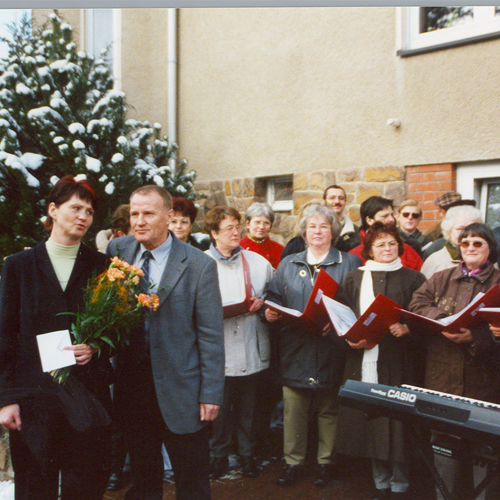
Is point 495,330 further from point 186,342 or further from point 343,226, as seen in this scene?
point 343,226

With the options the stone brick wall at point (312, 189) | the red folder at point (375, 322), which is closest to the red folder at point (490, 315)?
the red folder at point (375, 322)

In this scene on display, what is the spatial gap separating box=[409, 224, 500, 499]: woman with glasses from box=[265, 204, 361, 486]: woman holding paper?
2.27 ft

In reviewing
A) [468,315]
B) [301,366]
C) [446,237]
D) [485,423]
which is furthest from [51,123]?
[485,423]

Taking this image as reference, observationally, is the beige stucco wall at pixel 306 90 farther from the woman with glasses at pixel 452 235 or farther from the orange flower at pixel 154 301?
the orange flower at pixel 154 301

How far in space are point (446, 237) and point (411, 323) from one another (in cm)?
90

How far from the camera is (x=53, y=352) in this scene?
8.29ft

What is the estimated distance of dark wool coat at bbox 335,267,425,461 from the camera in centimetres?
356

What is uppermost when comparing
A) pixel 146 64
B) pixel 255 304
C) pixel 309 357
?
pixel 146 64

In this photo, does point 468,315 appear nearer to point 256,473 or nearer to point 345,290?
point 345,290

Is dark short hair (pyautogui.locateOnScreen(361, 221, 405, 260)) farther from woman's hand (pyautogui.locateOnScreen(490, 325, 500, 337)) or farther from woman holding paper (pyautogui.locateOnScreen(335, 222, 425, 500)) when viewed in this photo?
woman's hand (pyautogui.locateOnScreen(490, 325, 500, 337))

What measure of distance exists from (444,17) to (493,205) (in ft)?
6.19

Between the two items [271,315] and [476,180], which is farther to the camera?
[476,180]

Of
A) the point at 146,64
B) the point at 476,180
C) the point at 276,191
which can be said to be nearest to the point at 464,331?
the point at 476,180

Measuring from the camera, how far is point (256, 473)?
4086mm
